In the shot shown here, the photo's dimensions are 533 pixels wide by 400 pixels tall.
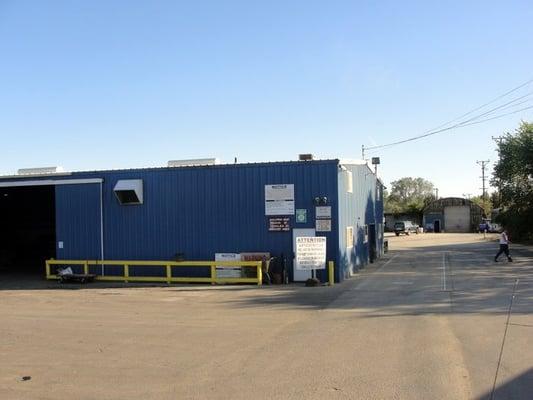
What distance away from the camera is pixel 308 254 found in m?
19.7

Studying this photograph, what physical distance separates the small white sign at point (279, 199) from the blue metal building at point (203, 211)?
38mm

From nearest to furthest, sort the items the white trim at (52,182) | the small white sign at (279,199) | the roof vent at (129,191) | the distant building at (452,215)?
the small white sign at (279,199)
the roof vent at (129,191)
the white trim at (52,182)
the distant building at (452,215)

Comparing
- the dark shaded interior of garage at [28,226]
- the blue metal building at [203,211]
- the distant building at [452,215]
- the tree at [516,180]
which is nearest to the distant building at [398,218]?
the distant building at [452,215]

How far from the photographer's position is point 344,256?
860 inches

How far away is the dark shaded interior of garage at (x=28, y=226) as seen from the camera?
3691 centimetres

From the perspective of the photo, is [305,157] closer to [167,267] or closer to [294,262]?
[294,262]

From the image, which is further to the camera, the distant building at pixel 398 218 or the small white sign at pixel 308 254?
the distant building at pixel 398 218

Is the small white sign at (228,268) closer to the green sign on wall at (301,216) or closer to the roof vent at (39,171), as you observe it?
the green sign on wall at (301,216)

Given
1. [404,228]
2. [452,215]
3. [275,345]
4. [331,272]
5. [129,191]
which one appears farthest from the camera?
[452,215]

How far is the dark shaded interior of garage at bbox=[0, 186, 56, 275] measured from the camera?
36.9m

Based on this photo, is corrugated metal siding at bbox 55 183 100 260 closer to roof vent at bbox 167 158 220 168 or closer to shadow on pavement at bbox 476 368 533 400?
roof vent at bbox 167 158 220 168

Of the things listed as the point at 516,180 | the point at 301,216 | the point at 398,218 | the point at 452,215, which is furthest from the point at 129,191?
the point at 398,218

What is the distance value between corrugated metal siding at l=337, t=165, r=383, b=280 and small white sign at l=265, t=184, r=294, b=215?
→ 1767mm

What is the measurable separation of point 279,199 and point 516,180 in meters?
30.8
